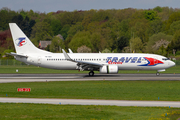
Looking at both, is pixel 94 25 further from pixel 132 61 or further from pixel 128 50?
pixel 132 61

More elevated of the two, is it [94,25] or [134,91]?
[94,25]

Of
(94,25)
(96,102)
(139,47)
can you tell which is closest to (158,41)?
(139,47)

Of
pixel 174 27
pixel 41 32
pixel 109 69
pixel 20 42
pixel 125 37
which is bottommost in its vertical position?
pixel 109 69

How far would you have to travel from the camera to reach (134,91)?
91.7 ft

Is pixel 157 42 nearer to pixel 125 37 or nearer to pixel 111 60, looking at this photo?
pixel 125 37

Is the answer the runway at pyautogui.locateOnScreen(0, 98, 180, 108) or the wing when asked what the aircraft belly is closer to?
the wing

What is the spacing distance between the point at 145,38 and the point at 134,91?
365 ft

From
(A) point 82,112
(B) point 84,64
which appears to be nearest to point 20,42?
(B) point 84,64

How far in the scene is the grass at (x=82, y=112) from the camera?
654 inches

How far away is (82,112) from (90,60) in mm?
28246

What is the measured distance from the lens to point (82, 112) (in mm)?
17797

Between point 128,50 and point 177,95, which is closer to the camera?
point 177,95

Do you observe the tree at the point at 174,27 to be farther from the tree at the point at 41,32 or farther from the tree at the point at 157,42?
the tree at the point at 41,32

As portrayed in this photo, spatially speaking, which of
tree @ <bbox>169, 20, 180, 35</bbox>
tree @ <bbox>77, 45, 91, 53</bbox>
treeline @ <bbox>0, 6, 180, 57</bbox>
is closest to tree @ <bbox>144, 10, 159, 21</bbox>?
treeline @ <bbox>0, 6, 180, 57</bbox>
